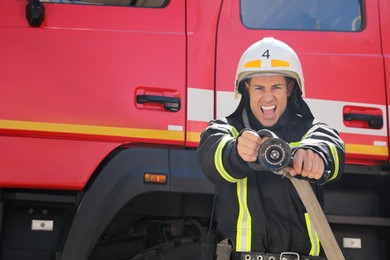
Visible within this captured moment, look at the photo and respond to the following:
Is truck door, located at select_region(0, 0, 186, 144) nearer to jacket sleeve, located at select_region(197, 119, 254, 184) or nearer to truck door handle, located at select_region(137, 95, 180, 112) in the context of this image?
truck door handle, located at select_region(137, 95, 180, 112)

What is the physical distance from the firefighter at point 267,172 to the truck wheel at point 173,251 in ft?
2.88

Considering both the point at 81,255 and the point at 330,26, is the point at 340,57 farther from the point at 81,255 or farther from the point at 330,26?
the point at 81,255

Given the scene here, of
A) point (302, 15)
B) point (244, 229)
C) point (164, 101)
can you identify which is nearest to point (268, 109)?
point (244, 229)

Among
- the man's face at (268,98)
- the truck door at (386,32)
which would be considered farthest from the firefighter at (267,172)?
the truck door at (386,32)

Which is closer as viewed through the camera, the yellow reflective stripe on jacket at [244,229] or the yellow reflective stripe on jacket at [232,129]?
the yellow reflective stripe on jacket at [244,229]

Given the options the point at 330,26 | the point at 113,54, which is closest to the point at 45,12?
the point at 113,54

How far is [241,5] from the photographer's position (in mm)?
3301

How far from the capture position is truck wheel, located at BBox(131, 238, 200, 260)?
304cm

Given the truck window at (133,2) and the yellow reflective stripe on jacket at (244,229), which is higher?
the truck window at (133,2)

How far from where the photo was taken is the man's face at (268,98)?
2.21 meters

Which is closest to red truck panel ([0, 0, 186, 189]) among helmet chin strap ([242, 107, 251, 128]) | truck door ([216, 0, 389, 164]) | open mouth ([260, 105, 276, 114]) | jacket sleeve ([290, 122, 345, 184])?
truck door ([216, 0, 389, 164])

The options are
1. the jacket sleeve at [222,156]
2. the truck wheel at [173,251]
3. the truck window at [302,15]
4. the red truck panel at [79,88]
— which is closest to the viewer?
the jacket sleeve at [222,156]

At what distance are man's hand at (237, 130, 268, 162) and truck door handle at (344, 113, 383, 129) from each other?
139cm

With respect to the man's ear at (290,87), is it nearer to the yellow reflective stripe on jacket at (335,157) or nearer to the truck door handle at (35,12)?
the yellow reflective stripe on jacket at (335,157)
